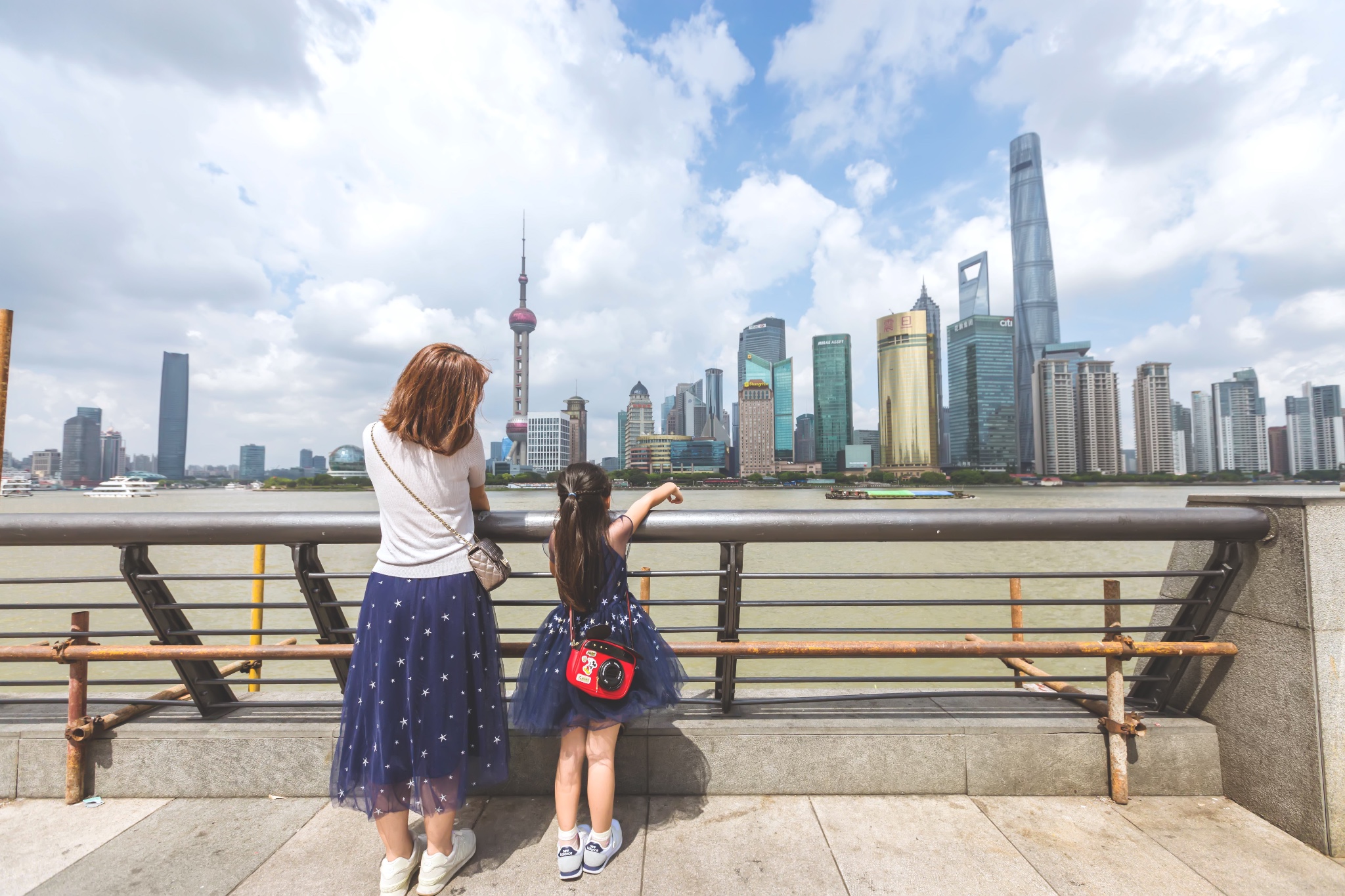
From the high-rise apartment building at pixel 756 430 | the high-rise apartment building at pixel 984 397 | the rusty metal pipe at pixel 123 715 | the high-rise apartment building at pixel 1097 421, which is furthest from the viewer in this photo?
the high-rise apartment building at pixel 756 430

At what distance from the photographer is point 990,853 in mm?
2123

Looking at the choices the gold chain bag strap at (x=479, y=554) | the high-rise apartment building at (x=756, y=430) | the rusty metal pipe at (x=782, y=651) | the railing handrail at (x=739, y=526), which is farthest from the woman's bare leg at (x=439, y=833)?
the high-rise apartment building at (x=756, y=430)

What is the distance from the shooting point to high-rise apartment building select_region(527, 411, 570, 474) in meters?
153

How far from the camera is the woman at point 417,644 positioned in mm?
1998

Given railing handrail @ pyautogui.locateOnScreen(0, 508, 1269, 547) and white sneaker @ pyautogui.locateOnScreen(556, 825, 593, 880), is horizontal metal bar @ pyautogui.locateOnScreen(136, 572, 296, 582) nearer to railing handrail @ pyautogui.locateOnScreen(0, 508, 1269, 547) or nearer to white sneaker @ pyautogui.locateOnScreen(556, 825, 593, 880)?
railing handrail @ pyautogui.locateOnScreen(0, 508, 1269, 547)

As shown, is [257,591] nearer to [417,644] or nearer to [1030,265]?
[417,644]

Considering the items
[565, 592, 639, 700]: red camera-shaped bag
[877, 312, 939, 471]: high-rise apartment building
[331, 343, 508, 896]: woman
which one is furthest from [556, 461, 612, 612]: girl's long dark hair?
[877, 312, 939, 471]: high-rise apartment building

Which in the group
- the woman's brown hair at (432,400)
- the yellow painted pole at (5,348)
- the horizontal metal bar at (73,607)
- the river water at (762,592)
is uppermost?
the yellow painted pole at (5,348)

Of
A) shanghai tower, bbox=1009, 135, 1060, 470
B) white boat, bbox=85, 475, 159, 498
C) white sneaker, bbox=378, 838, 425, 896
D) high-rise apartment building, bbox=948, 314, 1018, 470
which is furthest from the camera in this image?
shanghai tower, bbox=1009, 135, 1060, 470

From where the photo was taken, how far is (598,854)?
2.07 meters

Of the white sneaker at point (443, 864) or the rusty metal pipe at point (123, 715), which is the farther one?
the rusty metal pipe at point (123, 715)

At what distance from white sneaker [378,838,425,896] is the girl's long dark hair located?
3.09ft

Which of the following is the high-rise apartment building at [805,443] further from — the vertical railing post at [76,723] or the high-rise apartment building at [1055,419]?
the vertical railing post at [76,723]

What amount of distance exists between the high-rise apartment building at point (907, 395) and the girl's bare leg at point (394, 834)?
119 metres
